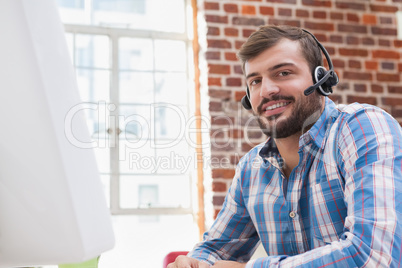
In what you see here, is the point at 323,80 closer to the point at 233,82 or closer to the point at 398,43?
the point at 233,82

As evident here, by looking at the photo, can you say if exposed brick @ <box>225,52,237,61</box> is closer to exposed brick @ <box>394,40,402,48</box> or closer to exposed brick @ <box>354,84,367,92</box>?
exposed brick @ <box>354,84,367,92</box>

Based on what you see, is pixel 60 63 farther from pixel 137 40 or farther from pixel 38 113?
pixel 137 40

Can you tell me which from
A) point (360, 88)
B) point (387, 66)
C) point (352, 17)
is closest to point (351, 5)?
point (352, 17)

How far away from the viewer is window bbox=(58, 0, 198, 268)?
2850 mm

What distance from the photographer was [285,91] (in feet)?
4.69

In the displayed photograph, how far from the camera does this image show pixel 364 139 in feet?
3.72

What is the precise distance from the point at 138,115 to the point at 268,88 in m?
1.63

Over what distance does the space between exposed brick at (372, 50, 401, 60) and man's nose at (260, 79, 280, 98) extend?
1.93 meters

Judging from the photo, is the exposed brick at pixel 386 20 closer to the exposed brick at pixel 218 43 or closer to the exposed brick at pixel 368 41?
the exposed brick at pixel 368 41

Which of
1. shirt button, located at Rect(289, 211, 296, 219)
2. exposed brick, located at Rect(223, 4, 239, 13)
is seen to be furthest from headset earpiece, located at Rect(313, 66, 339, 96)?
exposed brick, located at Rect(223, 4, 239, 13)

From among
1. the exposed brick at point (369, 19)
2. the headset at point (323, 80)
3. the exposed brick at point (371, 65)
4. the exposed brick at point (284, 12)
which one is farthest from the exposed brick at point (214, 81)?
the headset at point (323, 80)

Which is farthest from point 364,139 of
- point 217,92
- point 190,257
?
point 217,92

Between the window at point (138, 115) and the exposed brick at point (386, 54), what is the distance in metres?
1.24

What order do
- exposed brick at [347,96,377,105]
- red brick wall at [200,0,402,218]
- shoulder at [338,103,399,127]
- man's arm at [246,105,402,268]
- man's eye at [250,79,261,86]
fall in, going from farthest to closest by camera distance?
exposed brick at [347,96,377,105] < red brick wall at [200,0,402,218] < man's eye at [250,79,261,86] < shoulder at [338,103,399,127] < man's arm at [246,105,402,268]
